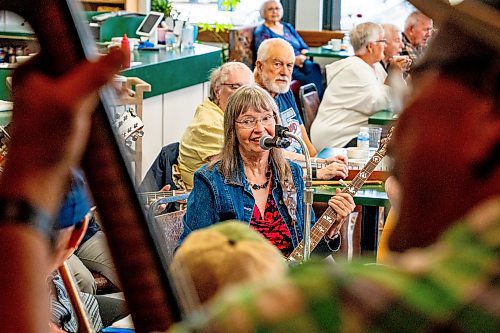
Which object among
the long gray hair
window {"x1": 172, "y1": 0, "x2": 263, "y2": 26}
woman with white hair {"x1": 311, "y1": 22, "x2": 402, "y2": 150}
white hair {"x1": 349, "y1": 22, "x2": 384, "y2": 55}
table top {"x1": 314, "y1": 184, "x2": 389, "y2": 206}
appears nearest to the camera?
the long gray hair

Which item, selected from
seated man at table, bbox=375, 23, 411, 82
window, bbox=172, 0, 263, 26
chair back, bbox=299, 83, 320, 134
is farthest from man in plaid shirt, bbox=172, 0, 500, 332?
window, bbox=172, 0, 263, 26

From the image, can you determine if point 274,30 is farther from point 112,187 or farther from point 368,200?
point 112,187

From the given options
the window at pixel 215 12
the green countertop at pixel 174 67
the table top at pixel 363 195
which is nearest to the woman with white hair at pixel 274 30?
the window at pixel 215 12

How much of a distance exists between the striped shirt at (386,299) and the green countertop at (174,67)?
5.40 meters

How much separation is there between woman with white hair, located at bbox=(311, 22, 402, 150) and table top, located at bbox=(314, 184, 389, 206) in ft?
5.57

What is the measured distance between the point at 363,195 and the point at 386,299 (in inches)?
147

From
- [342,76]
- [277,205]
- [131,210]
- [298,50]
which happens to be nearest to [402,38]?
[342,76]

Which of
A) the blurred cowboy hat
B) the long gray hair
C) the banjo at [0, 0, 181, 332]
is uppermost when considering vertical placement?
the blurred cowboy hat

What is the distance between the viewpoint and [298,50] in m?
8.77

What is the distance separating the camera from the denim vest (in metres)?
3.27

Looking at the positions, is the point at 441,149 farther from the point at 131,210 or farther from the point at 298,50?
the point at 298,50

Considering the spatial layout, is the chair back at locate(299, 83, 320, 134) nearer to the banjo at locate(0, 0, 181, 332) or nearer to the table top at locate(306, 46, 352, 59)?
the table top at locate(306, 46, 352, 59)

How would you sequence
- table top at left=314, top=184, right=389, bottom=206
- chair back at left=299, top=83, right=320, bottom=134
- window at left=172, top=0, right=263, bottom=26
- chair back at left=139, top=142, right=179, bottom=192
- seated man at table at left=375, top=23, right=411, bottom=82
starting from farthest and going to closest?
window at left=172, top=0, right=263, bottom=26
seated man at table at left=375, top=23, right=411, bottom=82
chair back at left=299, top=83, right=320, bottom=134
chair back at left=139, top=142, right=179, bottom=192
table top at left=314, top=184, right=389, bottom=206

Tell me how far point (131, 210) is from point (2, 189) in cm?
5
